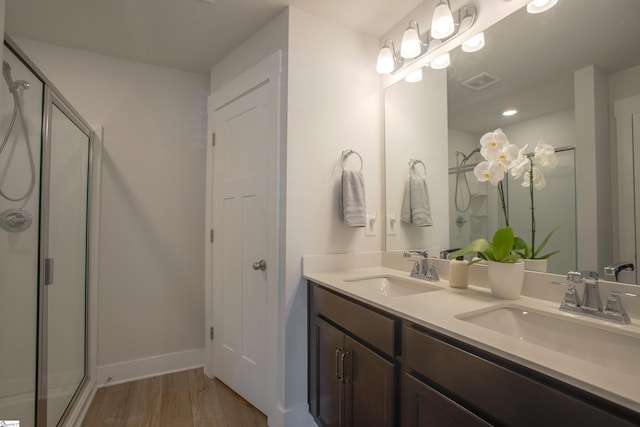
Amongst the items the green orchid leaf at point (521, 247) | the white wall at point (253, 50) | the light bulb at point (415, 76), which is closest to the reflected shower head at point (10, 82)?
the white wall at point (253, 50)

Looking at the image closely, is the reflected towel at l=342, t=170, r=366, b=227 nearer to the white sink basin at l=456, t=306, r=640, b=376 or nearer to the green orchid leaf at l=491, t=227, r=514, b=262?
the green orchid leaf at l=491, t=227, r=514, b=262

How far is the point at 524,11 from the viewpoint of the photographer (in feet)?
3.92

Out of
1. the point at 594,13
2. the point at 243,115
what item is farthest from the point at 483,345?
the point at 243,115

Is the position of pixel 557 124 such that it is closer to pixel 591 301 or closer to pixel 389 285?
pixel 591 301

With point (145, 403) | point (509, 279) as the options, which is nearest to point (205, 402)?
point (145, 403)

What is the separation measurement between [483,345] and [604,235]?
0.67 m

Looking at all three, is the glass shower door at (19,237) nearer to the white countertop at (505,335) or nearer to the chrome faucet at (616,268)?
the white countertop at (505,335)

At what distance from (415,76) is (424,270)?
A: 113cm

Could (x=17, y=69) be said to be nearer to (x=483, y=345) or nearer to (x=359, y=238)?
(x=359, y=238)

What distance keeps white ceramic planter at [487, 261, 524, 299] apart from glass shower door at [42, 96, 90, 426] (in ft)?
6.61

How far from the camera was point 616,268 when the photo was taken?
0.95 metres

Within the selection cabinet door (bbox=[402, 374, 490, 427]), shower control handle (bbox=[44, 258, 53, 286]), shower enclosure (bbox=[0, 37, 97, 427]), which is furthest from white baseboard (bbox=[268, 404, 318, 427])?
shower control handle (bbox=[44, 258, 53, 286])

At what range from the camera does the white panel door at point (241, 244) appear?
1771 mm

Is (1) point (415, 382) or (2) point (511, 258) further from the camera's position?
(2) point (511, 258)
